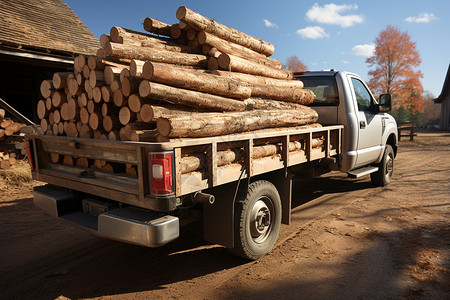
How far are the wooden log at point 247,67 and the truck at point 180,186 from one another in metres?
1.45

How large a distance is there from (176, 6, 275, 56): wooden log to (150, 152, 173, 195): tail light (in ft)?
8.75

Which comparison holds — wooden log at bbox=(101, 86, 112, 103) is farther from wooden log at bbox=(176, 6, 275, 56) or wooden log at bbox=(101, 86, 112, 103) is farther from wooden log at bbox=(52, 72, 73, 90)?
wooden log at bbox=(176, 6, 275, 56)

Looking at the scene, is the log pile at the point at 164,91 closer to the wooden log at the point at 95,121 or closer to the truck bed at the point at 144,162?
the wooden log at the point at 95,121

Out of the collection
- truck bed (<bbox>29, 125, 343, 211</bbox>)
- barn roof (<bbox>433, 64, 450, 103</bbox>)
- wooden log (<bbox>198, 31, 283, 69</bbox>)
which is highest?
barn roof (<bbox>433, 64, 450, 103</bbox>)

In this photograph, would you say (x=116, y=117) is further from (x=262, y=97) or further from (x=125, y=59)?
(x=262, y=97)

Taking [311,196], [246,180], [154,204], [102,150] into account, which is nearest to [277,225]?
[246,180]

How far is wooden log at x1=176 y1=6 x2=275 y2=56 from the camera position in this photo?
4.16 metres

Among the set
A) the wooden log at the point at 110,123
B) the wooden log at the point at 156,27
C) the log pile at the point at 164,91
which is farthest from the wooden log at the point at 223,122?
the wooden log at the point at 156,27

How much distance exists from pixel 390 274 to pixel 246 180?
1858 millimetres

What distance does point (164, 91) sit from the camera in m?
2.92

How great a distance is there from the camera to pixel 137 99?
2.92m

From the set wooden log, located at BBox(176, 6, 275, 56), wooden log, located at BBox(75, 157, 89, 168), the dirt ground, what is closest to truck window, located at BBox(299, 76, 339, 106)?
wooden log, located at BBox(176, 6, 275, 56)

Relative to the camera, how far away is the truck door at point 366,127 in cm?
548

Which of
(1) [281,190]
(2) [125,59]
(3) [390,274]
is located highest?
(2) [125,59]
